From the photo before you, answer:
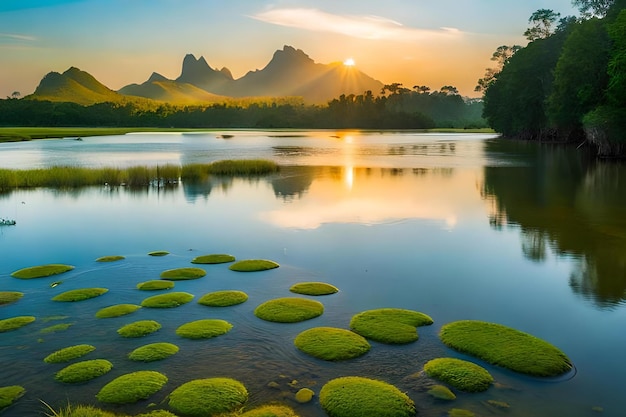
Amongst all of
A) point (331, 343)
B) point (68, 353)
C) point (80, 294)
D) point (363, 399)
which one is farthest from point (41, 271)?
point (363, 399)

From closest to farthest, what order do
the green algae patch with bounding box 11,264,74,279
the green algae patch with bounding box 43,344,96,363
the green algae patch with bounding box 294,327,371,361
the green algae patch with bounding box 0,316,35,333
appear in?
the green algae patch with bounding box 43,344,96,363 → the green algae patch with bounding box 294,327,371,361 → the green algae patch with bounding box 0,316,35,333 → the green algae patch with bounding box 11,264,74,279

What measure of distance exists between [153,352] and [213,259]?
7184mm

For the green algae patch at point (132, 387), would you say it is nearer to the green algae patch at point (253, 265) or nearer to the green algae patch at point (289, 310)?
the green algae patch at point (289, 310)

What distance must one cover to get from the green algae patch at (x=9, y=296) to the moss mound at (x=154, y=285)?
9.62ft

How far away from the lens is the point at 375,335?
1046cm

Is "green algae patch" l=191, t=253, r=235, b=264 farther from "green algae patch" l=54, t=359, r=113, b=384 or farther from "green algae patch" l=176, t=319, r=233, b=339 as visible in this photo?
"green algae patch" l=54, t=359, r=113, b=384

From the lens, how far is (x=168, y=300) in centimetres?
1253

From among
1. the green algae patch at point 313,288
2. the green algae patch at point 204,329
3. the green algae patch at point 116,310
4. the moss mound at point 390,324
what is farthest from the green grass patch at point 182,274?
the moss mound at point 390,324

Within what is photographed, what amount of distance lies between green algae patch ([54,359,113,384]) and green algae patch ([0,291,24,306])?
187 inches

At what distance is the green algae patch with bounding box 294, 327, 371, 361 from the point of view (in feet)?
31.6

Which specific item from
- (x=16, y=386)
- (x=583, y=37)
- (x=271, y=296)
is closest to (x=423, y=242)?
(x=271, y=296)

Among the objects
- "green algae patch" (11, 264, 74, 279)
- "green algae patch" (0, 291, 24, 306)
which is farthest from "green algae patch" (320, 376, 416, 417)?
"green algae patch" (11, 264, 74, 279)

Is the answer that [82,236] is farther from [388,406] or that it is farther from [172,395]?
[388,406]

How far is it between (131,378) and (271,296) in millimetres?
4952
